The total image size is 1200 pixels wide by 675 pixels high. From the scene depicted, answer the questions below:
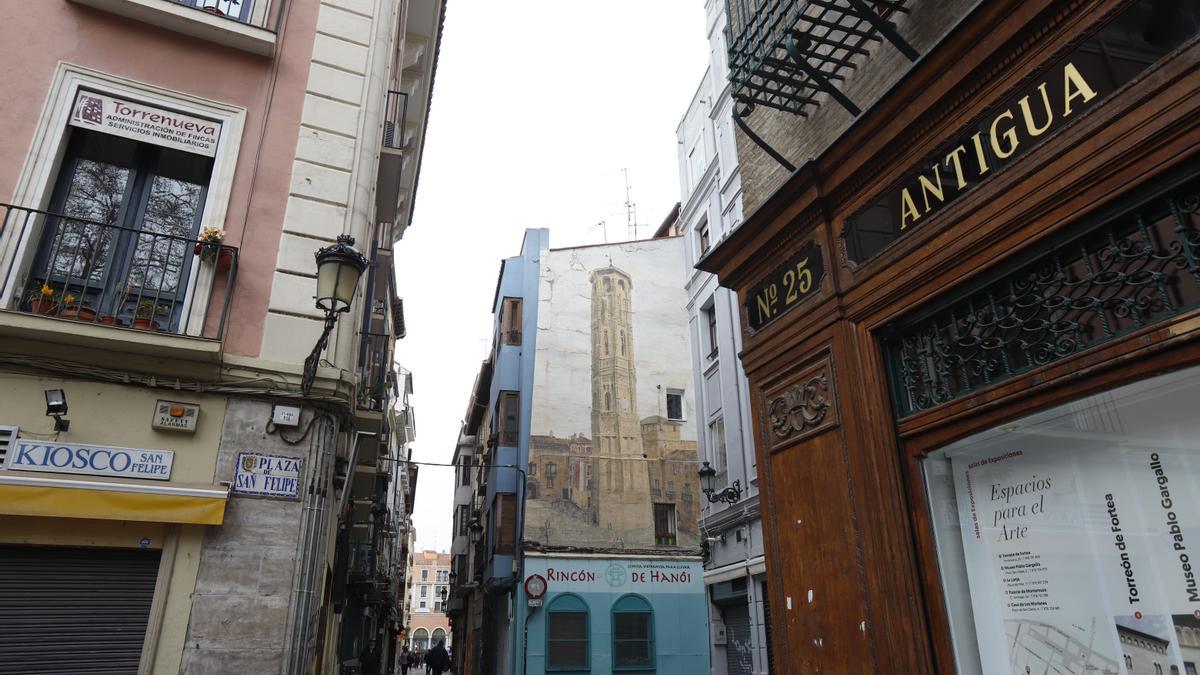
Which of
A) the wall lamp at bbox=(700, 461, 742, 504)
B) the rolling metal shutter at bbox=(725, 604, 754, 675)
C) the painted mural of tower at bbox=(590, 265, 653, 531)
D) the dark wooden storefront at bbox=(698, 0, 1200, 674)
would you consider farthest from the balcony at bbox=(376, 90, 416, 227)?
the painted mural of tower at bbox=(590, 265, 653, 531)

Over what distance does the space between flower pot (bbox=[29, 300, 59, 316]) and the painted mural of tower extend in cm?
1898

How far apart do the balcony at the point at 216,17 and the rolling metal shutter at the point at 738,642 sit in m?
11.9

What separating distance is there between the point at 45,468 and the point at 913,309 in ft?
22.6

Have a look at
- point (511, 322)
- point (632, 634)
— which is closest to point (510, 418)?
point (511, 322)

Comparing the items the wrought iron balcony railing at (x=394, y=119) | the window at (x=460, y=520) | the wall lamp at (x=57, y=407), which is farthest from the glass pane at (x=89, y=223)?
the window at (x=460, y=520)

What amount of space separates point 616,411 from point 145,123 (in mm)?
19278

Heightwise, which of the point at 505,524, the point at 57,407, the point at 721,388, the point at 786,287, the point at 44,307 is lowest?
the point at 57,407

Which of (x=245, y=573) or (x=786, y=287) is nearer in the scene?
(x=786, y=287)

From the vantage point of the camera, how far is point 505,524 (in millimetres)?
24625

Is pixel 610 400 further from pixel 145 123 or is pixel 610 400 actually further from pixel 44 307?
pixel 44 307

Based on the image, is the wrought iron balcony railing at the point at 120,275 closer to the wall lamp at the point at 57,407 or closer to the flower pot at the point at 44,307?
the flower pot at the point at 44,307

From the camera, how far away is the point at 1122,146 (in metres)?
3.28

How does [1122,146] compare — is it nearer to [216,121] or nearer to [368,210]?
[368,210]

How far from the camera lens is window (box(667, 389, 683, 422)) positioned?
85.0ft
